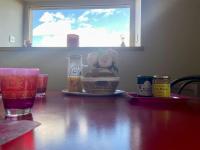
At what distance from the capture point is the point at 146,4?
2.21 m

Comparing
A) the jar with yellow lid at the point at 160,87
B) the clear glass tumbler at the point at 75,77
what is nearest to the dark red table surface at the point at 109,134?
the jar with yellow lid at the point at 160,87

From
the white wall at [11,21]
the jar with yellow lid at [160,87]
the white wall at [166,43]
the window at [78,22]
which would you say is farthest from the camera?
the window at [78,22]

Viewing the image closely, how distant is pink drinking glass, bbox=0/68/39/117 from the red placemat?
0.35ft

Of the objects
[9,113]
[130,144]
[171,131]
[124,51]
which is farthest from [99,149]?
[124,51]

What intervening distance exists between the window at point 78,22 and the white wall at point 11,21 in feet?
0.33

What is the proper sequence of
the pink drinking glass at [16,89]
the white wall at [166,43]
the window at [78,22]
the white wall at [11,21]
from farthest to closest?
the window at [78,22] → the white wall at [11,21] → the white wall at [166,43] → the pink drinking glass at [16,89]

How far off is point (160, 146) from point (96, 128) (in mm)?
145

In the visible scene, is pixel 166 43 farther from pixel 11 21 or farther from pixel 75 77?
pixel 11 21

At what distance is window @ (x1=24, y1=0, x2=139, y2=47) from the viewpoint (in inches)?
122

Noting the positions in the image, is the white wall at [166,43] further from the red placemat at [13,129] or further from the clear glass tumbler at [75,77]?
the red placemat at [13,129]

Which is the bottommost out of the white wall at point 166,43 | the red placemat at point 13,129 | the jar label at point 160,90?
the red placemat at point 13,129

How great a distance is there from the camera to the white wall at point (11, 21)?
9.50 ft

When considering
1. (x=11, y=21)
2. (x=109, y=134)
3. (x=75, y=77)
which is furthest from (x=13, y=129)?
(x=11, y=21)

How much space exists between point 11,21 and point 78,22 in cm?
74
